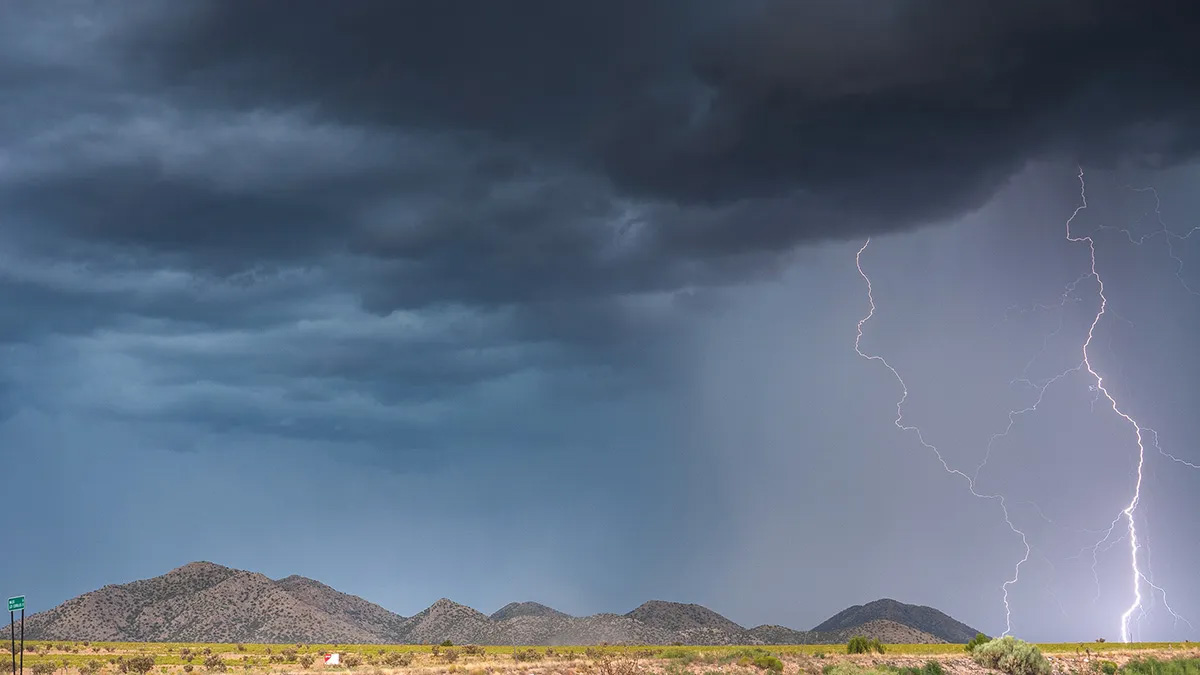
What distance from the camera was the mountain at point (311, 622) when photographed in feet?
522

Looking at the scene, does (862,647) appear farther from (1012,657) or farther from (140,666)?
(140,666)

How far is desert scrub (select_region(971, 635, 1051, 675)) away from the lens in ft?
219

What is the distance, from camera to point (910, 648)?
92125 millimetres

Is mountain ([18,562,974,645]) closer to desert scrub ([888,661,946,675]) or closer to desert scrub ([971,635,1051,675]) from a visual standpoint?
desert scrub ([971,635,1051,675])

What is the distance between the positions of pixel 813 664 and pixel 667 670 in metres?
12.0

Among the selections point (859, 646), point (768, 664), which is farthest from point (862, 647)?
point (768, 664)

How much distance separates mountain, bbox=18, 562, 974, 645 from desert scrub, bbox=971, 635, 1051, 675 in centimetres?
7914

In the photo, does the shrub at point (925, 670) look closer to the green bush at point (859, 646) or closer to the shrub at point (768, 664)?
the shrub at point (768, 664)

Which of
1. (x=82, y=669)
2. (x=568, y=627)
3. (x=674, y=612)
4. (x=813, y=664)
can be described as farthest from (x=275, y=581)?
(x=813, y=664)

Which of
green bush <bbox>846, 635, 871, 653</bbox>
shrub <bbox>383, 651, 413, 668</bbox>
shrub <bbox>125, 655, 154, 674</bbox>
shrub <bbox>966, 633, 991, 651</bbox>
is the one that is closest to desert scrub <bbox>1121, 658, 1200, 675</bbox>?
shrub <bbox>966, 633, 991, 651</bbox>

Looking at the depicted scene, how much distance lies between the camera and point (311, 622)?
170875mm

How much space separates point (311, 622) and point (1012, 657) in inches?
5016

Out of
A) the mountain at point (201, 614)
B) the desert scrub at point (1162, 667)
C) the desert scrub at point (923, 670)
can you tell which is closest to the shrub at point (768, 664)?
the desert scrub at point (923, 670)

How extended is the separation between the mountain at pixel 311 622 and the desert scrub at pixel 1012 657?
260 feet
